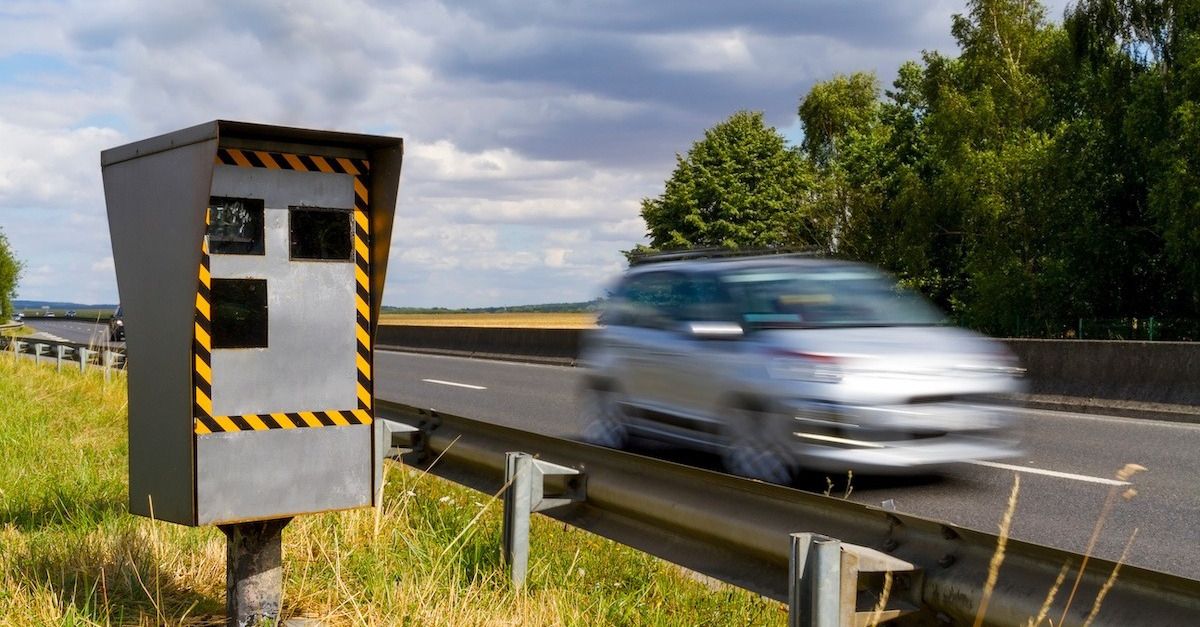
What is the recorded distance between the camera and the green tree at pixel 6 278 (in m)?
81.1

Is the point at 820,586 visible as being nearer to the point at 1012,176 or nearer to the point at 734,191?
the point at 1012,176

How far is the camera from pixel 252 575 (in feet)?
15.2

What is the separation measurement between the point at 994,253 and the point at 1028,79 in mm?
8487

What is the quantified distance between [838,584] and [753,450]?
17.4 ft

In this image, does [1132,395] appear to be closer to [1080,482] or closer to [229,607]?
[1080,482]

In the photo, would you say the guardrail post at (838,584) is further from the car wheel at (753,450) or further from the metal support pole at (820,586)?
the car wheel at (753,450)

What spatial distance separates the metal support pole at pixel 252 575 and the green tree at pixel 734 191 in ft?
208

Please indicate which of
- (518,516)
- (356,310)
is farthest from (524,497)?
(356,310)

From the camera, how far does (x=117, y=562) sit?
538 centimetres

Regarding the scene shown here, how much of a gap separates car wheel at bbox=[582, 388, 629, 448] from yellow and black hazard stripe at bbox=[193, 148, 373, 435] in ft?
17.6

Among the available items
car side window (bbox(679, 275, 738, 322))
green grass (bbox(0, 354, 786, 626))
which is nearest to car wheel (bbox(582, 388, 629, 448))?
car side window (bbox(679, 275, 738, 322))

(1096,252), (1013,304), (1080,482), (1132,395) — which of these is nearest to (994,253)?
(1013,304)

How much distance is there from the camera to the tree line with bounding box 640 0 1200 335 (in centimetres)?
3462

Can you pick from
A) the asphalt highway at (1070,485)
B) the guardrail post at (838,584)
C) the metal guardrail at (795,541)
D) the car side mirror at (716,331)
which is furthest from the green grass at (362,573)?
the car side mirror at (716,331)
